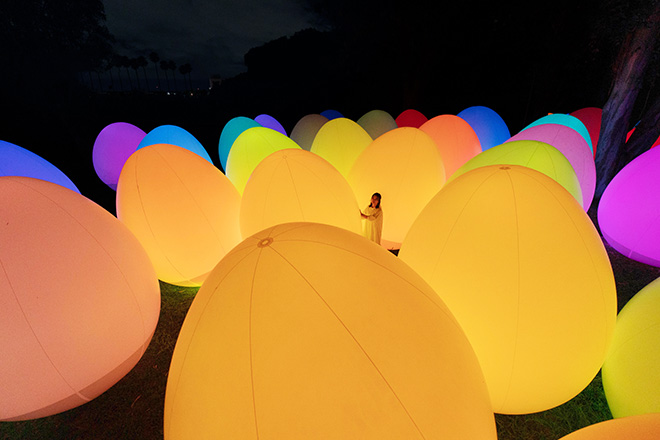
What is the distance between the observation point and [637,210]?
4.26 m

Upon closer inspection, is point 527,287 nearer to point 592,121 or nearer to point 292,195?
point 292,195

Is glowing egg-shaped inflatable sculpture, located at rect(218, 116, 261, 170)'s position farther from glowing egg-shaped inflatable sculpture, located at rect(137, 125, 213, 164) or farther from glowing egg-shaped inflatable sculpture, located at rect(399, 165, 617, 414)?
glowing egg-shaped inflatable sculpture, located at rect(399, 165, 617, 414)

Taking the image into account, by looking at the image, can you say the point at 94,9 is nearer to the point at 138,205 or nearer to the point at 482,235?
the point at 138,205

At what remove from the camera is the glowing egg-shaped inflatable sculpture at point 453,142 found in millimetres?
6152

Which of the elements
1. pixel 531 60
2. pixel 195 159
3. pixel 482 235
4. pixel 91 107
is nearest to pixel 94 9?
pixel 91 107

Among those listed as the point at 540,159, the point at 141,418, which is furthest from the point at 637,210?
the point at 141,418

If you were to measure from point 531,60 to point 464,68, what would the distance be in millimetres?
4441

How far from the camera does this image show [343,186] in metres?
4.09

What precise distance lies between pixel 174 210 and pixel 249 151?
2.36m

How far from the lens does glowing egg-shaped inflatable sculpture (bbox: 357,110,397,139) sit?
872 centimetres

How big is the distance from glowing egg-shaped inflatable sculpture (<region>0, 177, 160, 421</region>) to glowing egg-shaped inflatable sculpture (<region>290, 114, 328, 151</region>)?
668 cm

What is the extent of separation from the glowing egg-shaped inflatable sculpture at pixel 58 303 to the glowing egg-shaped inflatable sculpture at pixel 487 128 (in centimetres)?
851

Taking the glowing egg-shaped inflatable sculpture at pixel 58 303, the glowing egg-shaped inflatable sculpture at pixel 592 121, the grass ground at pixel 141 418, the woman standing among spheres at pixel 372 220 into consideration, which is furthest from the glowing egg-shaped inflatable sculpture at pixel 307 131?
the glowing egg-shaped inflatable sculpture at pixel 592 121

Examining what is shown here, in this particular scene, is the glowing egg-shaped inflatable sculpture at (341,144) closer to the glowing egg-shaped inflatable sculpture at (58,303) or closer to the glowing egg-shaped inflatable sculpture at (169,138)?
the glowing egg-shaped inflatable sculpture at (169,138)
